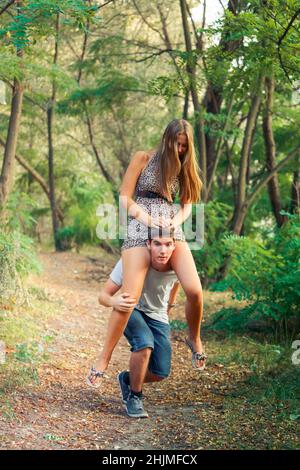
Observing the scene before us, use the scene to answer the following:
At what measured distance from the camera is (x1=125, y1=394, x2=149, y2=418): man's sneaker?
182 inches

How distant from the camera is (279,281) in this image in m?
6.41

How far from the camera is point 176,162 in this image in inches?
181

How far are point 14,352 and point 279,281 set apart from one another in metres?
2.44

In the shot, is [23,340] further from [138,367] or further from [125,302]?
[125,302]

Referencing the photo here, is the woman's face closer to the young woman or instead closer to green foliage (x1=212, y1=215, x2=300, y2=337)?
the young woman

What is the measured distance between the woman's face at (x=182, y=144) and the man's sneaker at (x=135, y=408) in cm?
164

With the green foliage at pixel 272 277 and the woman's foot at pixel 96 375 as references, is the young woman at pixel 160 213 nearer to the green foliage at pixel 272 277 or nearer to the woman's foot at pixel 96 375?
the woman's foot at pixel 96 375

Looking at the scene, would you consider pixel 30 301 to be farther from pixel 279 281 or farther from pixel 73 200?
pixel 73 200

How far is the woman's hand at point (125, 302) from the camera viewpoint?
4.39 metres

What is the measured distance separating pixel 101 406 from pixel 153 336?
0.67m

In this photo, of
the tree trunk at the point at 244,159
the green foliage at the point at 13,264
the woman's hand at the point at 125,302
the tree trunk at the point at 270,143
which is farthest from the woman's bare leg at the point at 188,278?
the tree trunk at the point at 270,143

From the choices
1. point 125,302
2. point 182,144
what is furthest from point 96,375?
point 182,144

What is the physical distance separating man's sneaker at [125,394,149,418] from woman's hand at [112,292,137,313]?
64cm
